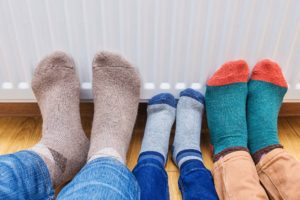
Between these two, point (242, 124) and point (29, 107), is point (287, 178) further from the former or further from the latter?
Result: point (29, 107)

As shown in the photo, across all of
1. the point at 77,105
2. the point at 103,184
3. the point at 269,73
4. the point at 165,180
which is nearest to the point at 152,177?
the point at 165,180

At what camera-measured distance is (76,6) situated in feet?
1.89

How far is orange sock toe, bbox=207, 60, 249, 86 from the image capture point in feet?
2.18

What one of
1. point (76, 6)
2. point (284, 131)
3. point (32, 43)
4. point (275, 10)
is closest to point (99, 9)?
point (76, 6)

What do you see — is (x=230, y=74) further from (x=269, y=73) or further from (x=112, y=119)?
(x=112, y=119)

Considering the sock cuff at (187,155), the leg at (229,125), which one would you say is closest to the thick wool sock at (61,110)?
the sock cuff at (187,155)

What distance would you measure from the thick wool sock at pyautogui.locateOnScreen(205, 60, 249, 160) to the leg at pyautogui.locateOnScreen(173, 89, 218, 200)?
0.04m

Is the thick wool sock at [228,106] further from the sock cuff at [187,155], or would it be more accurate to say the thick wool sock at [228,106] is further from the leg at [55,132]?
the leg at [55,132]

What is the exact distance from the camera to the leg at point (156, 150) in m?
0.57

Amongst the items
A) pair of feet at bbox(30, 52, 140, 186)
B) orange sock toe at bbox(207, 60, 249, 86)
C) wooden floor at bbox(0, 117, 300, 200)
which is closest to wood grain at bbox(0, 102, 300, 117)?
wooden floor at bbox(0, 117, 300, 200)

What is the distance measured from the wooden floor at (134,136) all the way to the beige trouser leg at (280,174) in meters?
0.14

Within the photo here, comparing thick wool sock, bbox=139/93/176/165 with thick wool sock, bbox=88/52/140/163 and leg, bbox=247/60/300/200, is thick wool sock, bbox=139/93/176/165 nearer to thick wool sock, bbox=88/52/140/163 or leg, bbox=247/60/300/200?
thick wool sock, bbox=88/52/140/163

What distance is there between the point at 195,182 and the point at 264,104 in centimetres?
29

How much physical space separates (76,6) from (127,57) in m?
0.16
